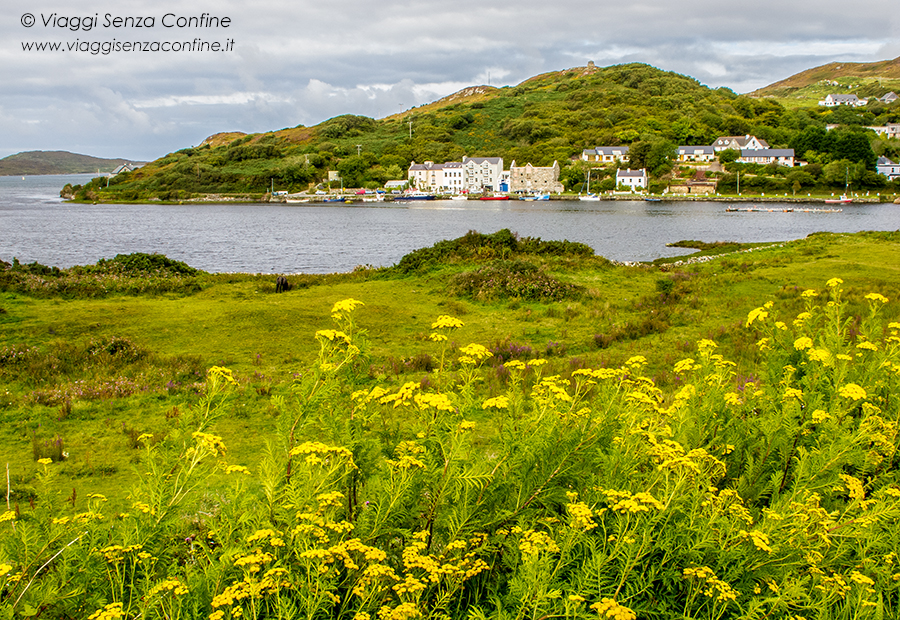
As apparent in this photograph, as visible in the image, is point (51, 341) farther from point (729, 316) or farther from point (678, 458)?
point (729, 316)

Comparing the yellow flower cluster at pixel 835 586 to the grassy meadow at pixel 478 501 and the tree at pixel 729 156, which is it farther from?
the tree at pixel 729 156

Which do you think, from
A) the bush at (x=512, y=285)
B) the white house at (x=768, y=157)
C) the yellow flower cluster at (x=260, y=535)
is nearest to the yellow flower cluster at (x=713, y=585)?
the yellow flower cluster at (x=260, y=535)

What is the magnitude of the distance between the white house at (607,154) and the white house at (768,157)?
28583mm

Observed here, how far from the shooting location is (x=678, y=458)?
3.47 metres

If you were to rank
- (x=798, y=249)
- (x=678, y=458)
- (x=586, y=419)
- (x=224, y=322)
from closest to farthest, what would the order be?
(x=678, y=458) → (x=586, y=419) → (x=224, y=322) → (x=798, y=249)

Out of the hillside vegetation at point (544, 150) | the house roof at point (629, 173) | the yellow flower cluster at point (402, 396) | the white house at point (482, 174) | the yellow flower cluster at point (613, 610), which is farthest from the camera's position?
the white house at point (482, 174)

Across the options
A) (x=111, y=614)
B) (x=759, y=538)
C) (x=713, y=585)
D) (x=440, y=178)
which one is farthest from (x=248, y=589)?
(x=440, y=178)

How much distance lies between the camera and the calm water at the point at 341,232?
47156mm

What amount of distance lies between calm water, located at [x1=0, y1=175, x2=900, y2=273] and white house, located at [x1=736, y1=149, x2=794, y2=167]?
133 feet

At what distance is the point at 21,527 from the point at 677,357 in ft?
39.4

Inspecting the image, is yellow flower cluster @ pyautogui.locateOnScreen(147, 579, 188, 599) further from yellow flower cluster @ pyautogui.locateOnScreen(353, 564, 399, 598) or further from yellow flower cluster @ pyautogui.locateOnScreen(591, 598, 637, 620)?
yellow flower cluster @ pyautogui.locateOnScreen(591, 598, 637, 620)

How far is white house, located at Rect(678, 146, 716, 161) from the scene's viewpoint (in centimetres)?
14675

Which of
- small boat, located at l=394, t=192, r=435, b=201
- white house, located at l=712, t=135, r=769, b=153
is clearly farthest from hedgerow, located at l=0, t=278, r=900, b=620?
white house, located at l=712, t=135, r=769, b=153

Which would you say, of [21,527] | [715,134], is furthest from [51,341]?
[715,134]
